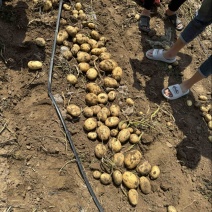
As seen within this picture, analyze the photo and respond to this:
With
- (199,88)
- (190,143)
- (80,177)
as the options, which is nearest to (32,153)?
(80,177)

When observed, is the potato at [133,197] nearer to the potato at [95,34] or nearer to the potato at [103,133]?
the potato at [103,133]

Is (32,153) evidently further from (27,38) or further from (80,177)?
(27,38)

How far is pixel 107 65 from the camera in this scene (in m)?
2.65

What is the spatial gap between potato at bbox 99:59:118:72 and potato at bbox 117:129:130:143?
66cm

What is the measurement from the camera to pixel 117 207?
7.02 ft

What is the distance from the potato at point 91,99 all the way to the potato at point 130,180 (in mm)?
694

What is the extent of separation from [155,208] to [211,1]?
5.51ft

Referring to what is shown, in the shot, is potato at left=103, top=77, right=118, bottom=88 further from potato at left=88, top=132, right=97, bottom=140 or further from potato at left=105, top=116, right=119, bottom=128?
potato at left=88, top=132, right=97, bottom=140

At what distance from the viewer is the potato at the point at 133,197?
7.06 feet

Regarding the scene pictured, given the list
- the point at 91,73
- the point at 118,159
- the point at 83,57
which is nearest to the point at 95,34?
the point at 83,57

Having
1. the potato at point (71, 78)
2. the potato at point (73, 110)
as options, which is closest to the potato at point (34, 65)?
the potato at point (71, 78)

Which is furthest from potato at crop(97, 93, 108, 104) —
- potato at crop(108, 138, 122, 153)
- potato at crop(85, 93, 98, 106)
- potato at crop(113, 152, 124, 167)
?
potato at crop(113, 152, 124, 167)

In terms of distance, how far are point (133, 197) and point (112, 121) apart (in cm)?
66

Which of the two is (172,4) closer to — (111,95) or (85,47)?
(85,47)
